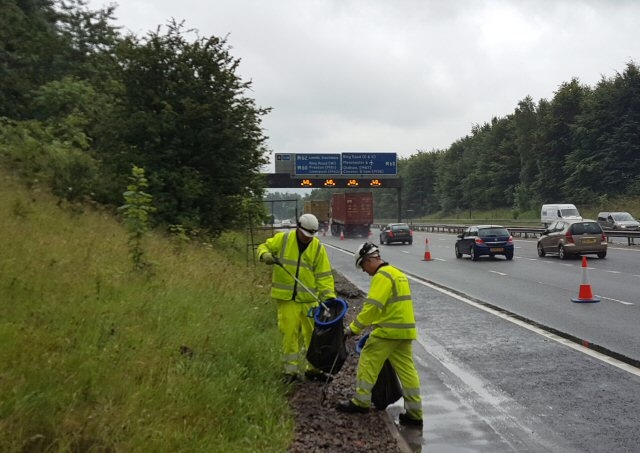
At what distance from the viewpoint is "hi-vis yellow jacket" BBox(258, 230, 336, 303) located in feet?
20.7

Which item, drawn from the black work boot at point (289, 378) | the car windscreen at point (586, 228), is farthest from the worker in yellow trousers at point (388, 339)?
the car windscreen at point (586, 228)

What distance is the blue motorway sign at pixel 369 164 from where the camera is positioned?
5078cm

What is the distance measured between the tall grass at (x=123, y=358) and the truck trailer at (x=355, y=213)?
1802 inches

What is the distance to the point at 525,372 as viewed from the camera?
7348 mm

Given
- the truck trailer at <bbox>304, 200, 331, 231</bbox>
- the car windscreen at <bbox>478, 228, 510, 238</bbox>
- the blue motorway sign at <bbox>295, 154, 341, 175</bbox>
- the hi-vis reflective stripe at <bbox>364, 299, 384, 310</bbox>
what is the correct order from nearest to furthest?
the hi-vis reflective stripe at <bbox>364, 299, 384, 310</bbox>
the car windscreen at <bbox>478, 228, 510, 238</bbox>
the blue motorway sign at <bbox>295, 154, 341, 175</bbox>
the truck trailer at <bbox>304, 200, 331, 231</bbox>

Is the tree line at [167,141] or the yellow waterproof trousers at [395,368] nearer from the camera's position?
the yellow waterproof trousers at [395,368]

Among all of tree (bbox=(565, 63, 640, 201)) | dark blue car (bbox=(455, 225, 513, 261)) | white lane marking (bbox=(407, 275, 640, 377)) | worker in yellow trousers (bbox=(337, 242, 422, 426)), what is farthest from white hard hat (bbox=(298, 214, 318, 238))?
tree (bbox=(565, 63, 640, 201))

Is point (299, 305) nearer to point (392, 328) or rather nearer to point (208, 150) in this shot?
point (392, 328)

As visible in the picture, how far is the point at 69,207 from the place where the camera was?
1199 centimetres

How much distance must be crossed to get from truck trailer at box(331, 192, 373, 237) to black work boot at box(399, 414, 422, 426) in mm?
47821

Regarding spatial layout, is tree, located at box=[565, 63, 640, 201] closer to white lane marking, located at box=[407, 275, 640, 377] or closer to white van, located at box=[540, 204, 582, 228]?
white van, located at box=[540, 204, 582, 228]

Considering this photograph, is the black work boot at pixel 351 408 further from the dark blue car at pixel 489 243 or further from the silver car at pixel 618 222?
the silver car at pixel 618 222

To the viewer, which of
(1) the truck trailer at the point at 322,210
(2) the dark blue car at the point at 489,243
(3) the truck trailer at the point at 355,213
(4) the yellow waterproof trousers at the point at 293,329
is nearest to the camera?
(4) the yellow waterproof trousers at the point at 293,329

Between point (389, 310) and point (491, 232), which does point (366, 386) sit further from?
point (491, 232)
